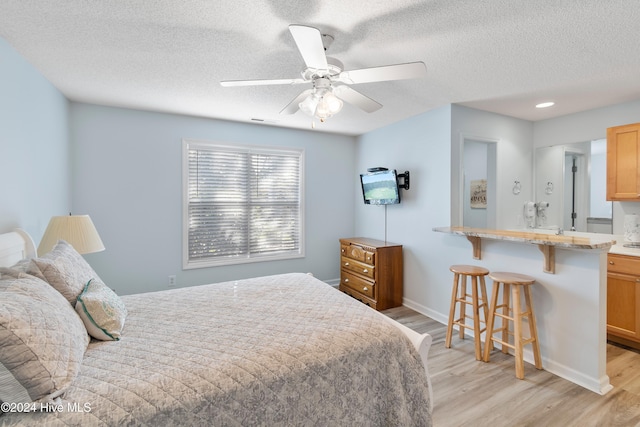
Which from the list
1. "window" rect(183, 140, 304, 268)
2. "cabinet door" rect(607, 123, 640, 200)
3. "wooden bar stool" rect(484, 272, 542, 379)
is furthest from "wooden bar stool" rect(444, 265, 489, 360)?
"window" rect(183, 140, 304, 268)

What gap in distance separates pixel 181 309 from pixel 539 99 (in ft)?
12.7

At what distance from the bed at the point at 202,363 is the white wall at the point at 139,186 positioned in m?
1.55

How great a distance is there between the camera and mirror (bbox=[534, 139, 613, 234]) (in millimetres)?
3395

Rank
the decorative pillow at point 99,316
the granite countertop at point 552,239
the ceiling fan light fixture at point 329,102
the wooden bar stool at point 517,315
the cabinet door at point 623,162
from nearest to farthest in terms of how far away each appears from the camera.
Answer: the decorative pillow at point 99,316
the ceiling fan light fixture at point 329,102
the granite countertop at point 552,239
the wooden bar stool at point 517,315
the cabinet door at point 623,162

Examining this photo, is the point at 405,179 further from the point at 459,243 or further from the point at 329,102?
the point at 329,102

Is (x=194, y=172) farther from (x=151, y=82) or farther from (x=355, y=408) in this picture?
(x=355, y=408)

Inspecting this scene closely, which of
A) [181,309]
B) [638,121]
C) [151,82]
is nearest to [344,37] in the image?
[151,82]

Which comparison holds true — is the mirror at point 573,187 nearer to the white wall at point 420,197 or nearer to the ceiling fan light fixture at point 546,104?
the ceiling fan light fixture at point 546,104

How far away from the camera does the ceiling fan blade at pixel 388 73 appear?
163cm

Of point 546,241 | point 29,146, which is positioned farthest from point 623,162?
point 29,146

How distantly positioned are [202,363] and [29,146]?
235 cm

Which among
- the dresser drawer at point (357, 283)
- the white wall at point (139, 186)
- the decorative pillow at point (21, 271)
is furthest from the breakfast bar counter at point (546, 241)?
the decorative pillow at point (21, 271)

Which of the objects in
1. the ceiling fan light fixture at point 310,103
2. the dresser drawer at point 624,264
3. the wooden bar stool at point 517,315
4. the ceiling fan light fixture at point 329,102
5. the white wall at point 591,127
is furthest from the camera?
the white wall at point 591,127

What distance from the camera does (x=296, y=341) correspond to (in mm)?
1457
